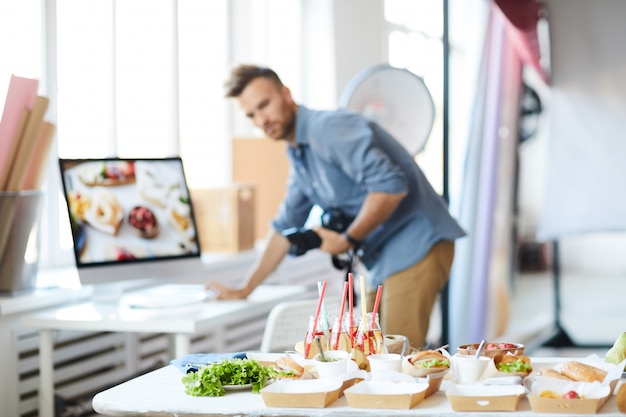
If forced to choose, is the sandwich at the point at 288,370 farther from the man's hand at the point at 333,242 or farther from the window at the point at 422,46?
the window at the point at 422,46

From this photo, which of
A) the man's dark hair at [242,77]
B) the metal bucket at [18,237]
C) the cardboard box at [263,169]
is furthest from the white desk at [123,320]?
the cardboard box at [263,169]

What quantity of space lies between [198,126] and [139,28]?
2.54 feet

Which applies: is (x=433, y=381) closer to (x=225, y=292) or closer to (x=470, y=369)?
(x=470, y=369)

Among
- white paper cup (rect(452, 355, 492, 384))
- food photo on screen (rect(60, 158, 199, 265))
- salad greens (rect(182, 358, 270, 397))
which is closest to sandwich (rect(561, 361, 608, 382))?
white paper cup (rect(452, 355, 492, 384))

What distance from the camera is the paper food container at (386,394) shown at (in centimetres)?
190

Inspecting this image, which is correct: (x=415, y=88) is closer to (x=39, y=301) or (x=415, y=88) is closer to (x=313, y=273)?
(x=313, y=273)

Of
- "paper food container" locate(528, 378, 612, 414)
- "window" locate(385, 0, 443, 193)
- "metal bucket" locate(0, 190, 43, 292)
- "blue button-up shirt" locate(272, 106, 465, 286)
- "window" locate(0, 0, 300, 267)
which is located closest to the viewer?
"paper food container" locate(528, 378, 612, 414)

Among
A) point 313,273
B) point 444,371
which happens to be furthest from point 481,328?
point 444,371

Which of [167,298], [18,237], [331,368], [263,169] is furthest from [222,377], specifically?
[263,169]

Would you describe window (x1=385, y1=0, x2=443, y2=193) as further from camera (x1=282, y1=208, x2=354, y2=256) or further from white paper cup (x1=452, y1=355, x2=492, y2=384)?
white paper cup (x1=452, y1=355, x2=492, y2=384)

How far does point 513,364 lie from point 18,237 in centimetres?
184

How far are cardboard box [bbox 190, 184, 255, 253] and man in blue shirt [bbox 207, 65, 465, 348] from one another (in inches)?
44.4

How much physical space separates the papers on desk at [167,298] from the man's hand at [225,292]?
0.02 m

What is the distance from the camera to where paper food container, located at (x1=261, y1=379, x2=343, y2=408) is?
1.92m
